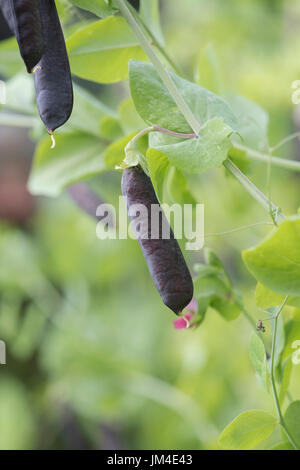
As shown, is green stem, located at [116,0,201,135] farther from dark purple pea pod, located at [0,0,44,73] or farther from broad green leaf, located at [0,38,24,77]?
broad green leaf, located at [0,38,24,77]

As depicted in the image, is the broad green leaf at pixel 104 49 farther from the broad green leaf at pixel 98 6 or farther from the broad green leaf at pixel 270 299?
the broad green leaf at pixel 270 299

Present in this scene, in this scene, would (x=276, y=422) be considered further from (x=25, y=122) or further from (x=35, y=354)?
(x=35, y=354)

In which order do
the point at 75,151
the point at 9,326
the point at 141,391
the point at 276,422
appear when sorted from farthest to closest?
1. the point at 9,326
2. the point at 141,391
3. the point at 75,151
4. the point at 276,422

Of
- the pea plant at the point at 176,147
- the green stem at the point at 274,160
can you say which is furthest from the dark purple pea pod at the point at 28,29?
the green stem at the point at 274,160

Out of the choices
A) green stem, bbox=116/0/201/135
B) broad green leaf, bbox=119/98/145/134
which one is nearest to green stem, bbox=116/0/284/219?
green stem, bbox=116/0/201/135

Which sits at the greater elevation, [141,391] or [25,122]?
[25,122]
